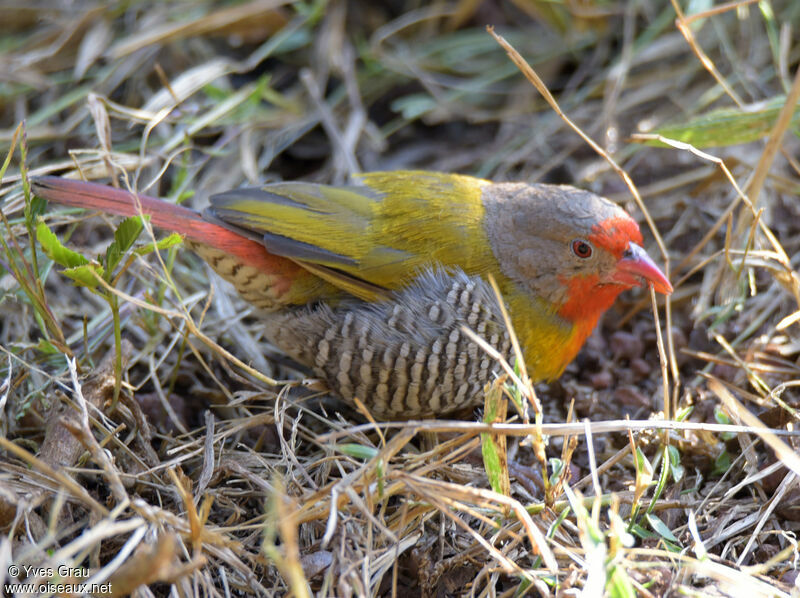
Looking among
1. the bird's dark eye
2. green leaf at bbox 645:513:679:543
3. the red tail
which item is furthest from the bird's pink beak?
the red tail

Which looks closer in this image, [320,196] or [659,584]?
[659,584]

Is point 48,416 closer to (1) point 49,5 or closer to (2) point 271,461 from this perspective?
(2) point 271,461

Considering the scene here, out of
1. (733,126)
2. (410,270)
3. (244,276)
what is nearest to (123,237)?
(244,276)

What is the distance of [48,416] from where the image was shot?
270 centimetres

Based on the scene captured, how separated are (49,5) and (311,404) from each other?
2874mm

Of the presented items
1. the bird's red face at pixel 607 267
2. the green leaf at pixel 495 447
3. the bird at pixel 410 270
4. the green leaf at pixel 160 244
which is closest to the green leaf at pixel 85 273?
the green leaf at pixel 160 244

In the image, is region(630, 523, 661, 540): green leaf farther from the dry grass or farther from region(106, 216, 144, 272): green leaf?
region(106, 216, 144, 272): green leaf

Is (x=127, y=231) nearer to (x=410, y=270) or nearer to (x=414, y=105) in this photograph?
(x=410, y=270)

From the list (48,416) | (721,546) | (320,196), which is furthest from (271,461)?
(721,546)

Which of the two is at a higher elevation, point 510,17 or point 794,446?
point 510,17

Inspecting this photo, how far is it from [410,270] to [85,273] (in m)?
1.13

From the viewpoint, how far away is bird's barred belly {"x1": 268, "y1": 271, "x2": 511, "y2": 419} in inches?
112

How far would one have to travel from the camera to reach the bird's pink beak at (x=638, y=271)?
2.90m

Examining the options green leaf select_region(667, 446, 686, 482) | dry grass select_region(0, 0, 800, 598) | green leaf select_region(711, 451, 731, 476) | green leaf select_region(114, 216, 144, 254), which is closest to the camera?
dry grass select_region(0, 0, 800, 598)
